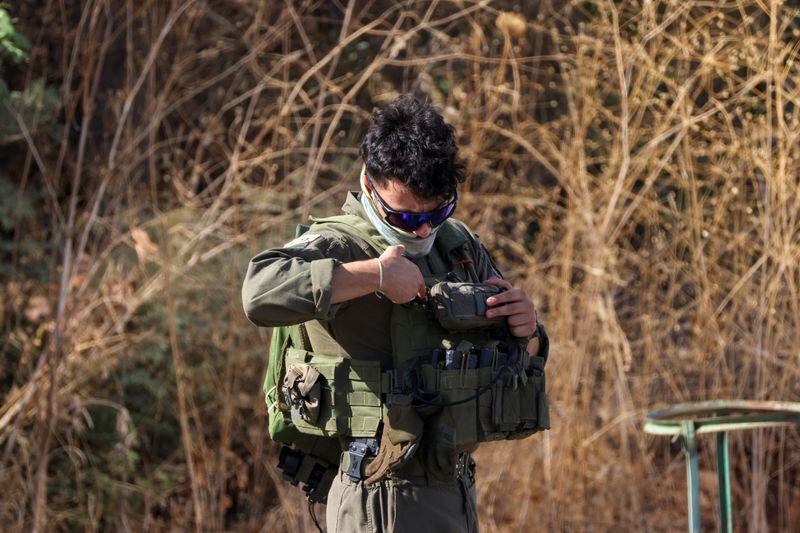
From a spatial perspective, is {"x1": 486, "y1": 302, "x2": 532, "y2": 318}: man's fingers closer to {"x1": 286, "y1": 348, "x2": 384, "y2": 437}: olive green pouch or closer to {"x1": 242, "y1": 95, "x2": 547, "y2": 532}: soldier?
{"x1": 242, "y1": 95, "x2": 547, "y2": 532}: soldier

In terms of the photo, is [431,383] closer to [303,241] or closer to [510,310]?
[510,310]

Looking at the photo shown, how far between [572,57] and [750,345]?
1651mm

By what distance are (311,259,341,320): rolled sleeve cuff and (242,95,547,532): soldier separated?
0.08 metres

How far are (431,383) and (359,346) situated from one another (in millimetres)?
211

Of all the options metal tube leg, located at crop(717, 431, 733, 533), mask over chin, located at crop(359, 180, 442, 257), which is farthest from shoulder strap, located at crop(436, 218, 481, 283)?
metal tube leg, located at crop(717, 431, 733, 533)

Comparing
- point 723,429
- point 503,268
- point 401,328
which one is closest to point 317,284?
point 401,328

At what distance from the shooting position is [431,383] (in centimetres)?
255

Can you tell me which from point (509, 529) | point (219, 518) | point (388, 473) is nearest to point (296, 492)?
point (219, 518)

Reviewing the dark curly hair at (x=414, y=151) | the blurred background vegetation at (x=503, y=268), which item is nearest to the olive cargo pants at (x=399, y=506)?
the dark curly hair at (x=414, y=151)

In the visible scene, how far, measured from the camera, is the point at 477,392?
2.60m

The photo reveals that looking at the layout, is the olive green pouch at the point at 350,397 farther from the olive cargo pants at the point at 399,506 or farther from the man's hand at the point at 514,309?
the man's hand at the point at 514,309

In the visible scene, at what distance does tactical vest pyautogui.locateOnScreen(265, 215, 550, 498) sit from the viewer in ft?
8.41

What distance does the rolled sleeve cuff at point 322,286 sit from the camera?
7.68 feet

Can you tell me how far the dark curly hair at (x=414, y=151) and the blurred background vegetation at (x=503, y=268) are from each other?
7.78ft
